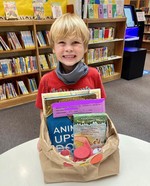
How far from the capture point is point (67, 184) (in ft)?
1.97

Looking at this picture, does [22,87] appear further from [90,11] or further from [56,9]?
[90,11]

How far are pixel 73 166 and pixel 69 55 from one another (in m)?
0.50

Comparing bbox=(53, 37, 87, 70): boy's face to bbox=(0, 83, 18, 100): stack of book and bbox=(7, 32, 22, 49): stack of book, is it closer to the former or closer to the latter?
bbox=(7, 32, 22, 49): stack of book

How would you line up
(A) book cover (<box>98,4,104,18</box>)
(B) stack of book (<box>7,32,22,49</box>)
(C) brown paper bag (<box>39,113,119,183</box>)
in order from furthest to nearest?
(A) book cover (<box>98,4,104,18</box>) → (B) stack of book (<box>7,32,22,49</box>) → (C) brown paper bag (<box>39,113,119,183</box>)

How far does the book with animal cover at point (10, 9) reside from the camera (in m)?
2.33

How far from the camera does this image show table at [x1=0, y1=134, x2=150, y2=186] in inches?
24.3

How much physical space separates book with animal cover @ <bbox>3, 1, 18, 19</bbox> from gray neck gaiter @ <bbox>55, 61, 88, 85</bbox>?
1863 millimetres

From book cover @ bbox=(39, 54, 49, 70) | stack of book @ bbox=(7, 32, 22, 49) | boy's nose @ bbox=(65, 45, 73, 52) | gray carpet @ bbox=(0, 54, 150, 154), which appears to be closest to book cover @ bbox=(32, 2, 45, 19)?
stack of book @ bbox=(7, 32, 22, 49)

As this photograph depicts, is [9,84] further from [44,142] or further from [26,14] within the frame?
[44,142]

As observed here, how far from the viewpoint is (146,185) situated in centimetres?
61

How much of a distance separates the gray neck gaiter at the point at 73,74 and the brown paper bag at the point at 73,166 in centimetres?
34

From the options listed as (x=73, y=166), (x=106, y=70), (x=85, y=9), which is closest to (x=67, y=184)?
(x=73, y=166)

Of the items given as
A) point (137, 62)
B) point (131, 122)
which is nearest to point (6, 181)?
point (131, 122)

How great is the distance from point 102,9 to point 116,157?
10.0 feet
